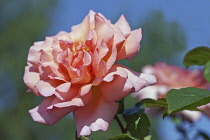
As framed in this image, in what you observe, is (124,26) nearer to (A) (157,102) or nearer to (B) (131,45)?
(B) (131,45)

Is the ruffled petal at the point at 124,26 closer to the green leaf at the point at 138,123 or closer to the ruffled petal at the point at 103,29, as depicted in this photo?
the ruffled petal at the point at 103,29

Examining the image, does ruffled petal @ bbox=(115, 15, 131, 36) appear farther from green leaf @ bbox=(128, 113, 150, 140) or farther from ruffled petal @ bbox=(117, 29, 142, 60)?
green leaf @ bbox=(128, 113, 150, 140)

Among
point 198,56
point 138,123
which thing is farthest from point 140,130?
point 198,56

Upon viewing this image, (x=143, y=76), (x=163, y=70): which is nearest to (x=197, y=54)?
(x=143, y=76)

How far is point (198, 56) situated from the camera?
39.2 inches

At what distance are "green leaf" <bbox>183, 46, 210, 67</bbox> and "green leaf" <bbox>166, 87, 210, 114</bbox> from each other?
0.29 metres

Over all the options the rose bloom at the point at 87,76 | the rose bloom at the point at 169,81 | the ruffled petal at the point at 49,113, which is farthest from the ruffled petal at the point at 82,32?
the rose bloom at the point at 169,81

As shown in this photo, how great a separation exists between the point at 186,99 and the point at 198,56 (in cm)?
37

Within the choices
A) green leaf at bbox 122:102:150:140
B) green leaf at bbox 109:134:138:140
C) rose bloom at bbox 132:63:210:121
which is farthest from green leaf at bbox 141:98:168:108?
rose bloom at bbox 132:63:210:121

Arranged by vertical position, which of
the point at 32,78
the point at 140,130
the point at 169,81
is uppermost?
the point at 32,78

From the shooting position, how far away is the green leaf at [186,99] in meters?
0.63

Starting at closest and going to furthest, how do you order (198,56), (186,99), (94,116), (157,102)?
(186,99) < (94,116) < (157,102) < (198,56)

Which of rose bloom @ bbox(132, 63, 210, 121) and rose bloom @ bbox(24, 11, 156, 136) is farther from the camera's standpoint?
rose bloom @ bbox(132, 63, 210, 121)

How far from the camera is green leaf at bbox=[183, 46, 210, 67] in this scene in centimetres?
96
